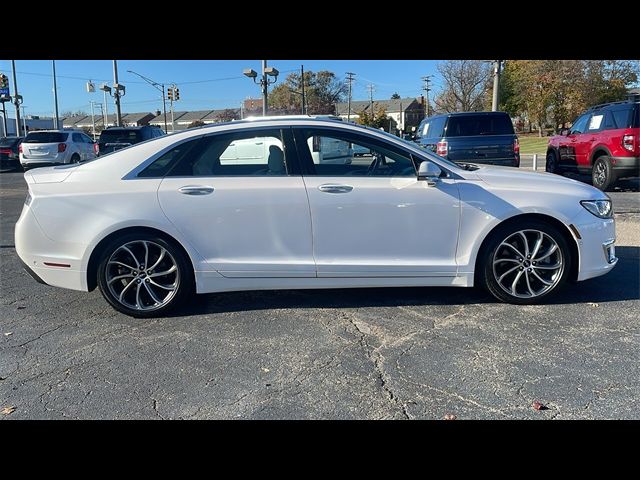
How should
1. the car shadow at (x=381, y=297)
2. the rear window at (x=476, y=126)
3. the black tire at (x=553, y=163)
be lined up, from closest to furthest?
the car shadow at (x=381, y=297), the rear window at (x=476, y=126), the black tire at (x=553, y=163)

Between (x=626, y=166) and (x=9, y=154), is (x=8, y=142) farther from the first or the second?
(x=626, y=166)

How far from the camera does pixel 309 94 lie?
241 feet

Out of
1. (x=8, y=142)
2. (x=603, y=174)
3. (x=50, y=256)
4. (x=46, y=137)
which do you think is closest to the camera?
(x=50, y=256)

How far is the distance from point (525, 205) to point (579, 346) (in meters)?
1.25

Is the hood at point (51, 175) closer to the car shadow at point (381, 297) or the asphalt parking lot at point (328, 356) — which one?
the asphalt parking lot at point (328, 356)

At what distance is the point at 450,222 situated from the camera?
4141mm

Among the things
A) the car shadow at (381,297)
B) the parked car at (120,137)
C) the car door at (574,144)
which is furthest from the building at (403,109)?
the car shadow at (381,297)

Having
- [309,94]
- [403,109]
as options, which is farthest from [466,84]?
[403,109]

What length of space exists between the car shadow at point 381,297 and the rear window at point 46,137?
17287 mm

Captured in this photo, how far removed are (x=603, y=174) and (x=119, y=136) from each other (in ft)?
48.5

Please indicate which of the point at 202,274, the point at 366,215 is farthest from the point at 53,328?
the point at 366,215

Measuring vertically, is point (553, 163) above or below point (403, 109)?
below

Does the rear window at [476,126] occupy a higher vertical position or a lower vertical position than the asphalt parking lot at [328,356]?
higher

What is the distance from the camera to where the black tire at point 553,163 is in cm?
1324
